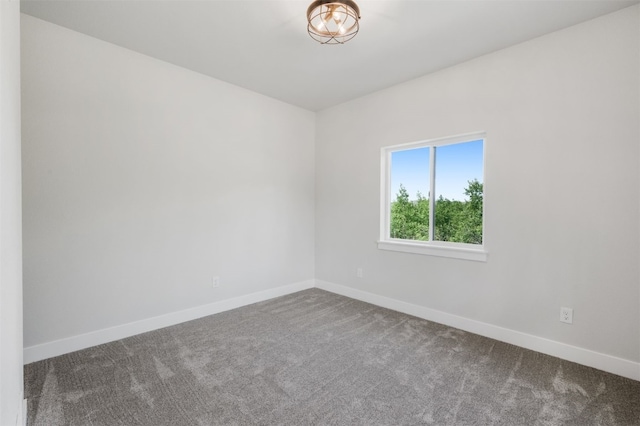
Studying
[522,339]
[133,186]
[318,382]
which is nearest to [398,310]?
[522,339]

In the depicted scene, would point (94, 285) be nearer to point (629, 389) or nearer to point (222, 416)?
point (222, 416)

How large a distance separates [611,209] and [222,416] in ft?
9.76

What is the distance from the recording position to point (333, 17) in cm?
203

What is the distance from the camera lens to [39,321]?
2268mm

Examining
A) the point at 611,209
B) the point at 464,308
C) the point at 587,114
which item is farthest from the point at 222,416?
the point at 587,114

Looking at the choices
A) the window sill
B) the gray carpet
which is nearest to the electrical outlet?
the gray carpet

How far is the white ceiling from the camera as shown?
2.10 metres

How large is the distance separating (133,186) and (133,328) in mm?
1306

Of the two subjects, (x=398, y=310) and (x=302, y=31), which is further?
(x=398, y=310)

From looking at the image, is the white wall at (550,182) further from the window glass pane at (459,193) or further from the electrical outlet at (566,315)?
the window glass pane at (459,193)

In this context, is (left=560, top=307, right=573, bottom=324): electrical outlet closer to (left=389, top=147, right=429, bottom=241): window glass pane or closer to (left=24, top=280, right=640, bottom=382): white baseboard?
(left=24, top=280, right=640, bottom=382): white baseboard

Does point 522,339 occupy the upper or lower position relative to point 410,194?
lower

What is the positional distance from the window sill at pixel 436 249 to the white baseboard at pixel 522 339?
1.96 ft

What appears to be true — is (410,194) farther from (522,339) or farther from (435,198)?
(522,339)
